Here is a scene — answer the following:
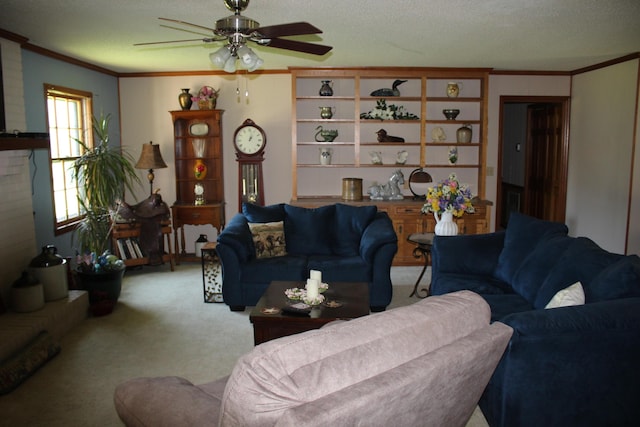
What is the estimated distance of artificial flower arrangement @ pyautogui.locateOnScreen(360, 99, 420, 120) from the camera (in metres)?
6.49

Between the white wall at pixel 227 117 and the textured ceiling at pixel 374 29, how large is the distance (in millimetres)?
687

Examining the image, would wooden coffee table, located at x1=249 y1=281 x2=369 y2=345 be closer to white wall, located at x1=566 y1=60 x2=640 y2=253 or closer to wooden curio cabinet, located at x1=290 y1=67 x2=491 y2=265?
wooden curio cabinet, located at x1=290 y1=67 x2=491 y2=265

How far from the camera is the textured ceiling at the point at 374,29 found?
3.52m

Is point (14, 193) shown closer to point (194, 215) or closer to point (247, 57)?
point (194, 215)

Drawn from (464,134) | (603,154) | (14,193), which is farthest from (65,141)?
(603,154)

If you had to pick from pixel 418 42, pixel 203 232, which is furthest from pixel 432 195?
pixel 203 232

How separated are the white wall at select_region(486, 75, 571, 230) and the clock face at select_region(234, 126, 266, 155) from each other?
119 inches

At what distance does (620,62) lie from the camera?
19.1 ft

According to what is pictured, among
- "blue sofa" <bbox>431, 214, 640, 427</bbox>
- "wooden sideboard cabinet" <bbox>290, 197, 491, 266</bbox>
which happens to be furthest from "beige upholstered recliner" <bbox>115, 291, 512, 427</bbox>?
"wooden sideboard cabinet" <bbox>290, 197, 491, 266</bbox>

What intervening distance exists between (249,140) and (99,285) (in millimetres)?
2768

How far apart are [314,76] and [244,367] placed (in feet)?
17.9

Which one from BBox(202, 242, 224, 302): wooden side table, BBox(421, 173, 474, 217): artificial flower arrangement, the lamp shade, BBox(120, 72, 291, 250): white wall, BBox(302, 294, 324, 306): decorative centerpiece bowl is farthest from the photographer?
BBox(120, 72, 291, 250): white wall

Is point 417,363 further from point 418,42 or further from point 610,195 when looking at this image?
point 610,195

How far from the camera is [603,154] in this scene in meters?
6.22
